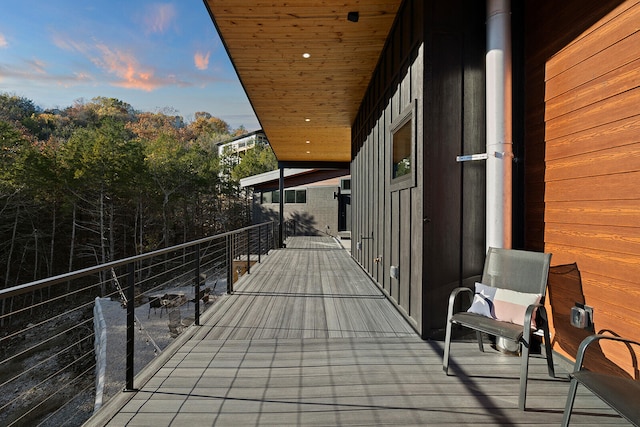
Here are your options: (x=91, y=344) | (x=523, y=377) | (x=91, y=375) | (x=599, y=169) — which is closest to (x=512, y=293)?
(x=523, y=377)

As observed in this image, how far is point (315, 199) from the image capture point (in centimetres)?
1648

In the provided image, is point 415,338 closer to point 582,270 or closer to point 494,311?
point 494,311

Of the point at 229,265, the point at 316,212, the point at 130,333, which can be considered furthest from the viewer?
the point at 316,212

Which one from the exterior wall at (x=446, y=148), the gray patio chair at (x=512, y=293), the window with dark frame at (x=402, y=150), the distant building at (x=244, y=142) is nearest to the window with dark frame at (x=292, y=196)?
the window with dark frame at (x=402, y=150)

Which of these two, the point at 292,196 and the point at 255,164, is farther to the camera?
the point at 255,164

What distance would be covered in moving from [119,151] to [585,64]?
19163 mm

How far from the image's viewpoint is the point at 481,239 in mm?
2678

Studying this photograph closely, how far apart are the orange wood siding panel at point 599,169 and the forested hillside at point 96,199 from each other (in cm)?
1805

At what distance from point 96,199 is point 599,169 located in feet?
64.3

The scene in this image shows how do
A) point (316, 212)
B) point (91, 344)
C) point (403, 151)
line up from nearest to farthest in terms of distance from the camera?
point (403, 151), point (91, 344), point (316, 212)

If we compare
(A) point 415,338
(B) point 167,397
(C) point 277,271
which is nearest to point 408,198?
(A) point 415,338

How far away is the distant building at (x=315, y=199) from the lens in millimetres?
16062

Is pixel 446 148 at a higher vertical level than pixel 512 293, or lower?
higher

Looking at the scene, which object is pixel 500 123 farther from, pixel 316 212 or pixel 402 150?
pixel 316 212
